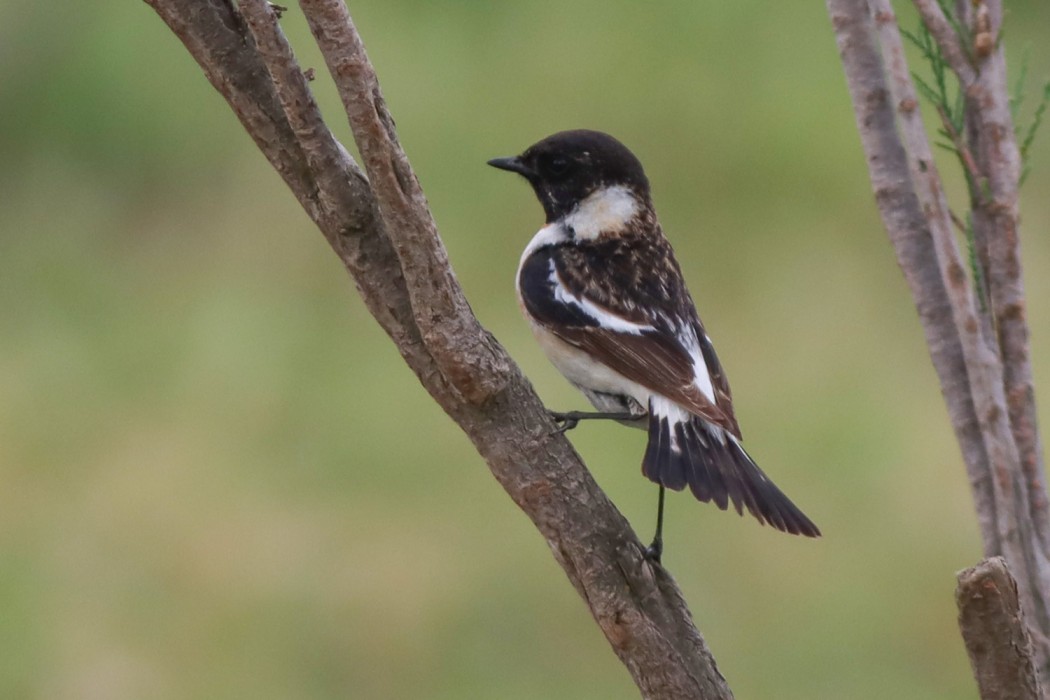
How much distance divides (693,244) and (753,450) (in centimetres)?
196

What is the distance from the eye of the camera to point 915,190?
11.4 feet

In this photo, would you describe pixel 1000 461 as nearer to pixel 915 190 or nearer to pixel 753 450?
pixel 915 190

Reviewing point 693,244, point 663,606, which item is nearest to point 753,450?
point 693,244

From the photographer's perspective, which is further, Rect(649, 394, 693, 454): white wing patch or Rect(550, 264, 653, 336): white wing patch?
Rect(550, 264, 653, 336): white wing patch

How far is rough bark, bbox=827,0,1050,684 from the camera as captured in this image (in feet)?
10.6

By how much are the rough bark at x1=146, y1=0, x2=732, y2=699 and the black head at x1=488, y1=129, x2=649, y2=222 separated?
1817 mm

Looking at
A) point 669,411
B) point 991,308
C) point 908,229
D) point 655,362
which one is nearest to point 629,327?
point 655,362

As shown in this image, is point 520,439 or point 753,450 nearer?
point 520,439

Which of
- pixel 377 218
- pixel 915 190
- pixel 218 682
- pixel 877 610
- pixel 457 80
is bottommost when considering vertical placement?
pixel 877 610

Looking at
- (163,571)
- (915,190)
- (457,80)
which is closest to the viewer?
(915,190)

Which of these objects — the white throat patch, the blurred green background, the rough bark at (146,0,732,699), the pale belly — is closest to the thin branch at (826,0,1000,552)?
the rough bark at (146,0,732,699)

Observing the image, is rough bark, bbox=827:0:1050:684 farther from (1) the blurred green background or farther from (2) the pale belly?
(1) the blurred green background

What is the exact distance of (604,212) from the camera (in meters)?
5.12

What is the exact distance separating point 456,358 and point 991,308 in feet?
3.86
